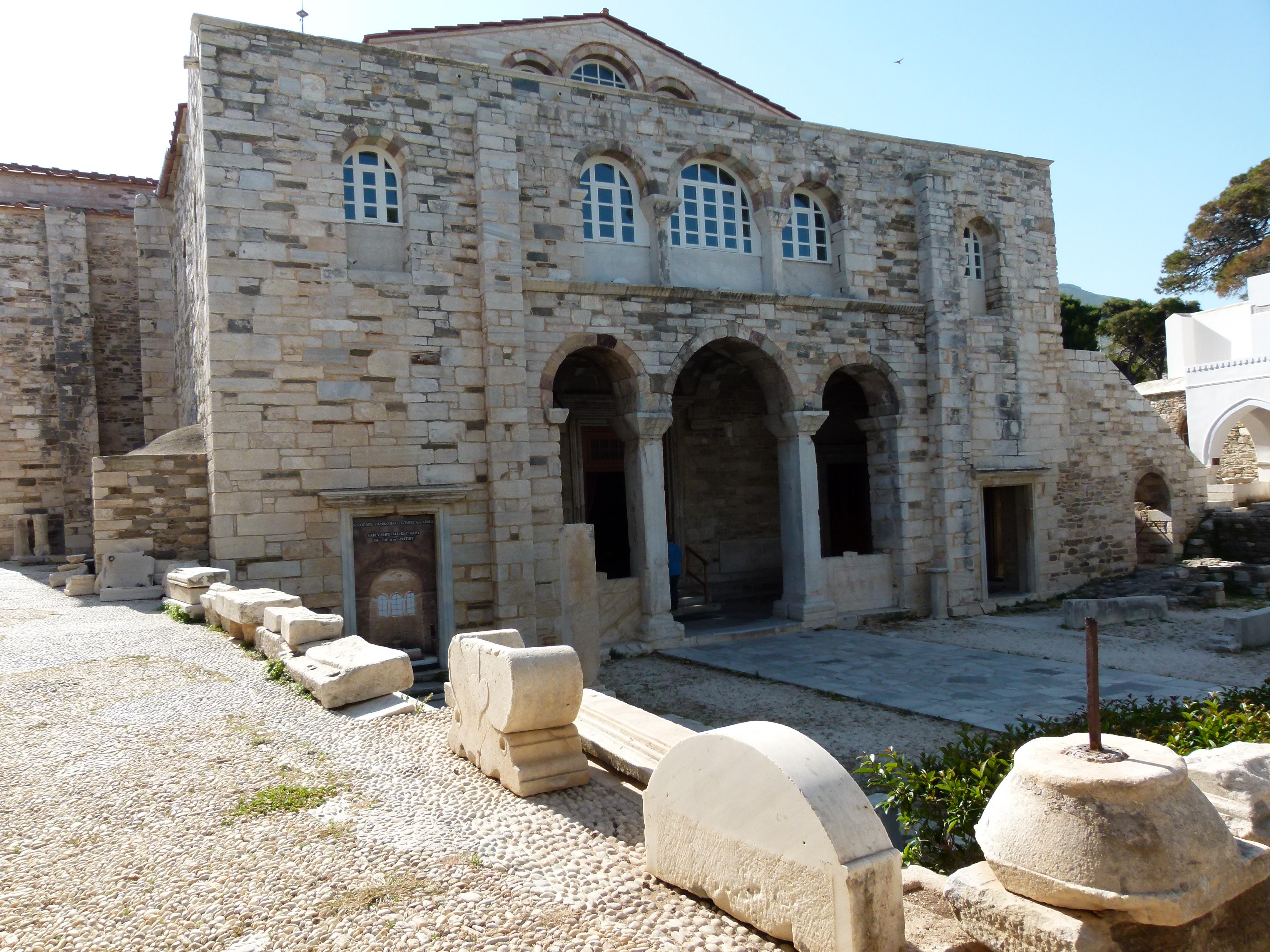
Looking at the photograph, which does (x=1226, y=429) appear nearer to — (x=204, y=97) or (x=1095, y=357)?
(x=1095, y=357)

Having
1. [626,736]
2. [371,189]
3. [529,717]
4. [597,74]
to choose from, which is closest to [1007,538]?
[597,74]

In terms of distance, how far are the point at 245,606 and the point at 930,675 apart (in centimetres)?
743

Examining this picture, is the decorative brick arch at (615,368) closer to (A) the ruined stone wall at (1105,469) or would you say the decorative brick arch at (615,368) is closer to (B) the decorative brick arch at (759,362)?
(B) the decorative brick arch at (759,362)

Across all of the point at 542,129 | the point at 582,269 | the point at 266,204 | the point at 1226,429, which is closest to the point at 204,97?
the point at 266,204

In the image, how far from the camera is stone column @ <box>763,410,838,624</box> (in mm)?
13297

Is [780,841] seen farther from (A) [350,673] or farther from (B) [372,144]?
(B) [372,144]

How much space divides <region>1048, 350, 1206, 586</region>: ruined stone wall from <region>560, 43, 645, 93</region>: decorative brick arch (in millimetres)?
9507

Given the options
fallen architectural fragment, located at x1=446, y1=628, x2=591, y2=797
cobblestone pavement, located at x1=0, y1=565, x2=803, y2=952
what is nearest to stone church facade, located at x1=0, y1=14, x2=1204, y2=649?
cobblestone pavement, located at x1=0, y1=565, x2=803, y2=952

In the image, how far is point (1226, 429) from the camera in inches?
1007

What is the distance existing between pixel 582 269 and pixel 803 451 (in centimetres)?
436

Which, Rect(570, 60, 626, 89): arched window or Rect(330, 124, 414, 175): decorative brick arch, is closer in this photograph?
Rect(330, 124, 414, 175): decorative brick arch

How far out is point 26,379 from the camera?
16031 millimetres

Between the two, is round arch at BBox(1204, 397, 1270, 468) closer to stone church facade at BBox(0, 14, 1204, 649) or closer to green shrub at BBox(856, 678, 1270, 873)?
stone church facade at BBox(0, 14, 1204, 649)

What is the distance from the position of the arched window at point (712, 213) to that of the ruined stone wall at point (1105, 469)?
678 cm
